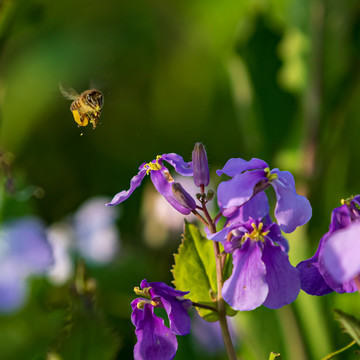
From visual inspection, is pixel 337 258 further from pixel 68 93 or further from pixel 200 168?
pixel 68 93

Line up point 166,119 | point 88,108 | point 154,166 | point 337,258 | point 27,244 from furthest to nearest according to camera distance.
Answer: point 166,119
point 27,244
point 88,108
point 154,166
point 337,258

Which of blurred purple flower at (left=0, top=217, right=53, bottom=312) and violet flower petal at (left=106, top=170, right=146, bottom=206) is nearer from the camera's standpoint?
violet flower petal at (left=106, top=170, right=146, bottom=206)

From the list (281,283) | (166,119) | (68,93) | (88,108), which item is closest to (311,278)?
(281,283)

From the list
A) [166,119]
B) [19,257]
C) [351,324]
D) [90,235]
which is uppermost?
[166,119]

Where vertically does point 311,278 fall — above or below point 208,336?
below

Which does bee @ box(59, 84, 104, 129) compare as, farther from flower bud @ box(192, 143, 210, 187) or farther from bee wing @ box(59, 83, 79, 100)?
flower bud @ box(192, 143, 210, 187)

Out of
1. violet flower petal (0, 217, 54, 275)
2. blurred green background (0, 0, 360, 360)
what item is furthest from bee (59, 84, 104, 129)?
violet flower petal (0, 217, 54, 275)

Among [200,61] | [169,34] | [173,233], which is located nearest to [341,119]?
[173,233]

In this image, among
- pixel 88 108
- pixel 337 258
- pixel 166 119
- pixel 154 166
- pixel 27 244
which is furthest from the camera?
pixel 166 119
